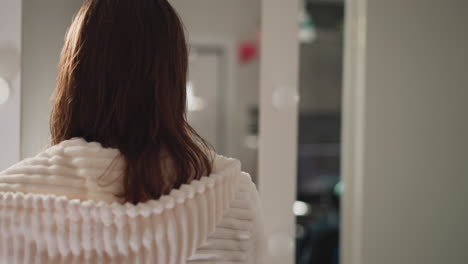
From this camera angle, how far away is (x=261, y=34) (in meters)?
1.34

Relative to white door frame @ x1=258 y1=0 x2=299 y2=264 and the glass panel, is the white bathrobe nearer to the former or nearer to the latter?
white door frame @ x1=258 y1=0 x2=299 y2=264

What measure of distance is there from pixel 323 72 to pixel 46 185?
9.79 ft

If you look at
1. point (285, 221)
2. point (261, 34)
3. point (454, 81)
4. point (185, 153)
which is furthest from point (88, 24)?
point (454, 81)

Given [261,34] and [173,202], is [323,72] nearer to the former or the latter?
[261,34]

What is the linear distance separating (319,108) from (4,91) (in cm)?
263

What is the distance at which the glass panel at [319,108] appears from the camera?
3277mm

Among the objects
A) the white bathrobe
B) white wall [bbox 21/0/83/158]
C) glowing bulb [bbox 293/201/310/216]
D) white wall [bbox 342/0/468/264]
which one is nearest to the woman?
the white bathrobe

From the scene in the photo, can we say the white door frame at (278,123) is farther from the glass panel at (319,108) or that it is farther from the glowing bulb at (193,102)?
the glass panel at (319,108)

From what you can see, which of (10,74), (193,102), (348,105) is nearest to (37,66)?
(10,74)

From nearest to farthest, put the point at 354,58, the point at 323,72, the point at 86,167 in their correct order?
the point at 86,167 < the point at 354,58 < the point at 323,72

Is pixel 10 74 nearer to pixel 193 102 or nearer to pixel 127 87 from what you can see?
pixel 193 102

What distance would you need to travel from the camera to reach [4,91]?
121cm

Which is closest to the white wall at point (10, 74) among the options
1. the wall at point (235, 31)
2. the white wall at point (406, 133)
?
the wall at point (235, 31)

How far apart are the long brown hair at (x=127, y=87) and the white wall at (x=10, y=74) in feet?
1.80
